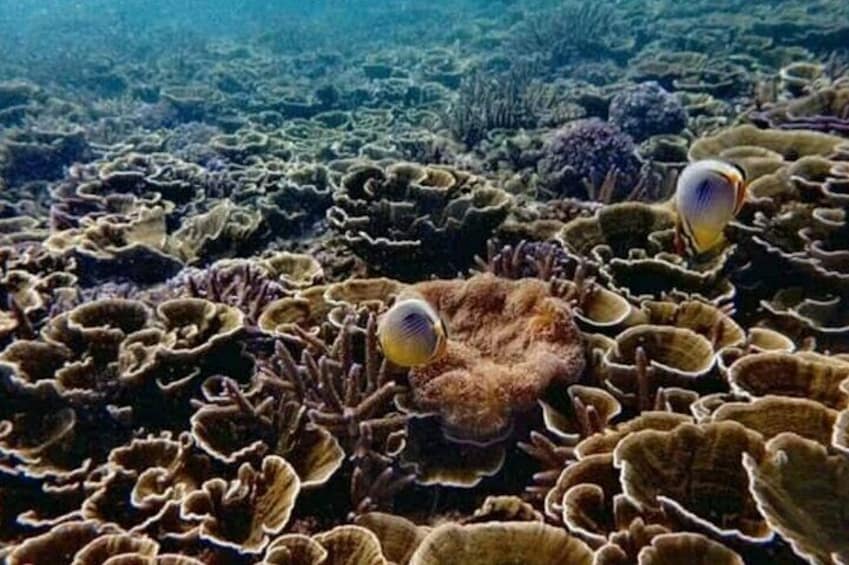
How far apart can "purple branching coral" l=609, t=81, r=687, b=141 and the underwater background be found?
1.07 meters

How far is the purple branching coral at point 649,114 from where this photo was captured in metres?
8.05

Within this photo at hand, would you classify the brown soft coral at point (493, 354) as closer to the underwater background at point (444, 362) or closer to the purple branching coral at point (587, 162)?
the underwater background at point (444, 362)

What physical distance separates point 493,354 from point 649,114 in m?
5.88

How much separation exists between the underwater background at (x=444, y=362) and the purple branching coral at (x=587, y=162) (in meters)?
0.03

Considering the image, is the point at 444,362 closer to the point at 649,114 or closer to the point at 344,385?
the point at 344,385

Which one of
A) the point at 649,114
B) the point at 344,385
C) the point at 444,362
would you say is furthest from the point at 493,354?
the point at 649,114

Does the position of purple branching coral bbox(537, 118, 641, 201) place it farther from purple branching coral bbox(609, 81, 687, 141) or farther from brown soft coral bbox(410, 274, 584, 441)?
brown soft coral bbox(410, 274, 584, 441)

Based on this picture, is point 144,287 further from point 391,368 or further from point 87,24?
point 87,24

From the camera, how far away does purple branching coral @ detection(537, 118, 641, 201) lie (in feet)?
21.0

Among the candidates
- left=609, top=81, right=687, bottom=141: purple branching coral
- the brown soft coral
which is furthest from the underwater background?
left=609, top=81, right=687, bottom=141: purple branching coral

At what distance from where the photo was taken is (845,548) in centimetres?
198

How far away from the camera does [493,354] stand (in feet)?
10.8

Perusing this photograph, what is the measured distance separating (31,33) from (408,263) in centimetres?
3176

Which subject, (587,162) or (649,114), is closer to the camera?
(587,162)
